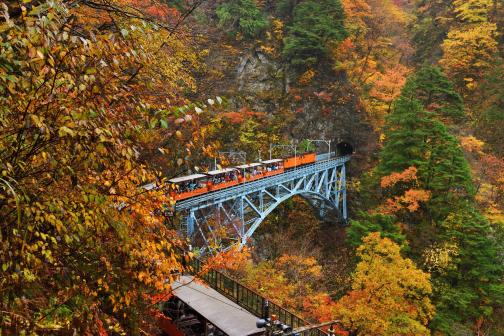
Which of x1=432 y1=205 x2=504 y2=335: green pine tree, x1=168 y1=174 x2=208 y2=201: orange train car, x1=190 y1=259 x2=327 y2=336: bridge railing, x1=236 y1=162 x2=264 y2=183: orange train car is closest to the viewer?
x1=190 y1=259 x2=327 y2=336: bridge railing

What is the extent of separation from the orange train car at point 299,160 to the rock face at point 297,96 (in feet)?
18.1

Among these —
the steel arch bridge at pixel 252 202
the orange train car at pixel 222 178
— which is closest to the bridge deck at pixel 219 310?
the orange train car at pixel 222 178

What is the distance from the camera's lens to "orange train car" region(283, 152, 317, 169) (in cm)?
3085

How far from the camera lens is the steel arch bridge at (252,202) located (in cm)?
1973

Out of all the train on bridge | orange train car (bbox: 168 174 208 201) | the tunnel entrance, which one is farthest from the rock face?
orange train car (bbox: 168 174 208 201)

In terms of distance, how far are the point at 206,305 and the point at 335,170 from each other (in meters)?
27.0

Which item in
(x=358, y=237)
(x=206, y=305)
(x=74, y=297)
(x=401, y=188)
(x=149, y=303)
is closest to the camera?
(x=74, y=297)

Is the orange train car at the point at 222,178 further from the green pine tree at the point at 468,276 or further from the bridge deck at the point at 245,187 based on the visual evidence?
the green pine tree at the point at 468,276

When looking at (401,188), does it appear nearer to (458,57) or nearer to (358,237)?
(358,237)

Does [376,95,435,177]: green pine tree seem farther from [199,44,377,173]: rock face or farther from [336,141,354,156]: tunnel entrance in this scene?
[336,141,354,156]: tunnel entrance

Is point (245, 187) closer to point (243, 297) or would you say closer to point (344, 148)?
point (243, 297)

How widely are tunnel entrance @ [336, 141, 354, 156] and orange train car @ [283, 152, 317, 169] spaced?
5.17 meters

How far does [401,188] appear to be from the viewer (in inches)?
1081

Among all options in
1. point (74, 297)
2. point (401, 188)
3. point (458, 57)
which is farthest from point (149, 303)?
point (458, 57)
